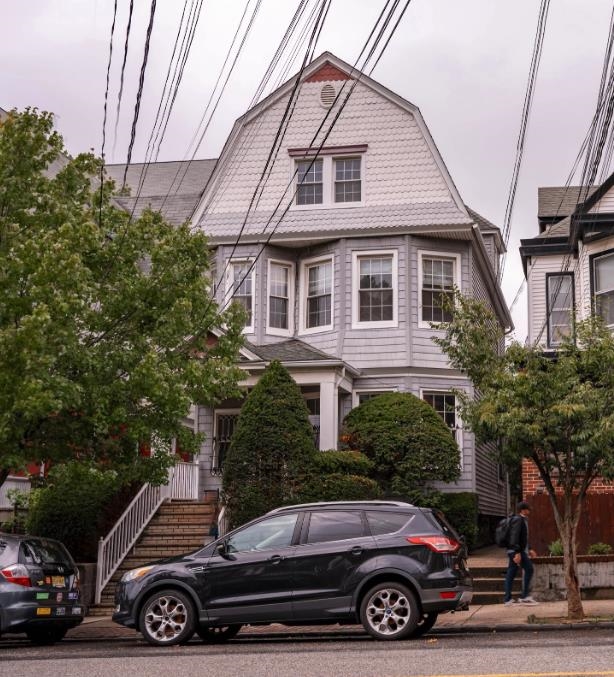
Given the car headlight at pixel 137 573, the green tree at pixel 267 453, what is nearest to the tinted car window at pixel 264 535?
the car headlight at pixel 137 573

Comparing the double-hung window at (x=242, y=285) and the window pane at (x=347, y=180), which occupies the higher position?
the window pane at (x=347, y=180)

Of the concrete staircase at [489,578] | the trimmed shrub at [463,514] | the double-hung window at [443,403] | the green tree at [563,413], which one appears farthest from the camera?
the double-hung window at [443,403]

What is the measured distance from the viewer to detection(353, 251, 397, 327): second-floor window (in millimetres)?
23750

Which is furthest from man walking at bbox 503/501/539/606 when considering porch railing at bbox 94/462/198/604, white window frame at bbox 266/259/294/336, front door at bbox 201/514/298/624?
white window frame at bbox 266/259/294/336

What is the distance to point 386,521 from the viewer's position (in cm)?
1259

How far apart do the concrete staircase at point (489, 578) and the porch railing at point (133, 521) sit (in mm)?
5372

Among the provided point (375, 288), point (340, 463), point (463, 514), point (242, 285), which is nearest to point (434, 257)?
point (375, 288)

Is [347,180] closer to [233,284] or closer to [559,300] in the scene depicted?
[233,284]

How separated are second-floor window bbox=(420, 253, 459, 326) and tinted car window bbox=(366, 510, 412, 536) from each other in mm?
11303

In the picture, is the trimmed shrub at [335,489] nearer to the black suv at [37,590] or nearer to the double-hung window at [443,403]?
the double-hung window at [443,403]

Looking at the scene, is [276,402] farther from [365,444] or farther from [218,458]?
[218,458]

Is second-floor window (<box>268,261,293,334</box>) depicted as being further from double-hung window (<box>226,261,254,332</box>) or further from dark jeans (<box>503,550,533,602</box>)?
dark jeans (<box>503,550,533,602</box>)

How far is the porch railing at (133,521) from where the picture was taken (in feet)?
59.1

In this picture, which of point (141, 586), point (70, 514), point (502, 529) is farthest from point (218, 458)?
point (141, 586)
